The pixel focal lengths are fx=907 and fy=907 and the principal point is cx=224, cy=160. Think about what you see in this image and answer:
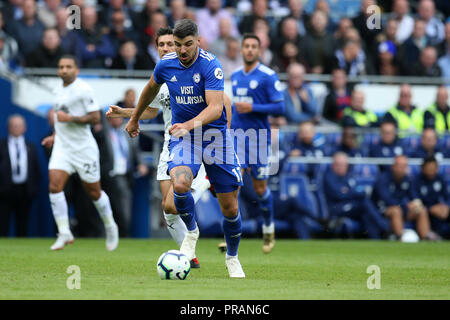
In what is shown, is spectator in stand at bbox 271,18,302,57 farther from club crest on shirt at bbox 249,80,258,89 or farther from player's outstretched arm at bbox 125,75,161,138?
player's outstretched arm at bbox 125,75,161,138

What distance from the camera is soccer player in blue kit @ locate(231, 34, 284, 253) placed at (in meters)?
13.2

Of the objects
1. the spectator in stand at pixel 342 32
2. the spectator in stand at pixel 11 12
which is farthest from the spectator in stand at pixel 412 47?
Answer: the spectator in stand at pixel 11 12

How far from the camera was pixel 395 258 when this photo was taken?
12.8 metres

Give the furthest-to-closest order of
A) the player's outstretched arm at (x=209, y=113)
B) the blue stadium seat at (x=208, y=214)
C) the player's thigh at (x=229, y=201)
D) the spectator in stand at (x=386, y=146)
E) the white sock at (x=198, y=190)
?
the spectator in stand at (x=386, y=146)
the blue stadium seat at (x=208, y=214)
the white sock at (x=198, y=190)
the player's thigh at (x=229, y=201)
the player's outstretched arm at (x=209, y=113)

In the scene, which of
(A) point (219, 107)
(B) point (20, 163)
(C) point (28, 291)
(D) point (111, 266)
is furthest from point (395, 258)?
(B) point (20, 163)

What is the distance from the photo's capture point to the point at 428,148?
18.6 m

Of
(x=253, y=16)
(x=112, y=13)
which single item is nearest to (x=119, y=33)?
(x=112, y=13)

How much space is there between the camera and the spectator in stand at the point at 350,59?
20.5 meters

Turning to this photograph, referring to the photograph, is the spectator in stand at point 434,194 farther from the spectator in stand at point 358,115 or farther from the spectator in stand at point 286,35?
the spectator in stand at point 286,35

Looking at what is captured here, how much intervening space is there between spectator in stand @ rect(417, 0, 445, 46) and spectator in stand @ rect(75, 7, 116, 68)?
8067 mm

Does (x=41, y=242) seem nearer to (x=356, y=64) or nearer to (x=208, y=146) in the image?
(x=208, y=146)

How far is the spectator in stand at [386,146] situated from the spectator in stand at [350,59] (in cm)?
219

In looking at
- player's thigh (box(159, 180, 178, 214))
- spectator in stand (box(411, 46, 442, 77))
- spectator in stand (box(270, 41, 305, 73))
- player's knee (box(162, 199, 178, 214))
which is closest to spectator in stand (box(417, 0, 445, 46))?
spectator in stand (box(411, 46, 442, 77))
